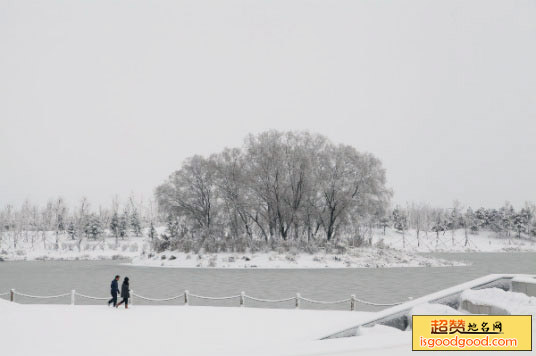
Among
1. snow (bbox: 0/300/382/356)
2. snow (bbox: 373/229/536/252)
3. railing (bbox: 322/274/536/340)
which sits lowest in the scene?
snow (bbox: 373/229/536/252)

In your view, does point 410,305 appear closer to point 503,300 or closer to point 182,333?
point 503,300

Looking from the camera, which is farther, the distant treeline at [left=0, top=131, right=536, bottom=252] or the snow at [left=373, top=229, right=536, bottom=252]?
the snow at [left=373, top=229, right=536, bottom=252]

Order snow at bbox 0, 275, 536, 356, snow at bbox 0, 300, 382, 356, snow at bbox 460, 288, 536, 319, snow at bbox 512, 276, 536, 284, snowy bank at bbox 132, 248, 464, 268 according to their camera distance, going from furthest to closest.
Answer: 1. snowy bank at bbox 132, 248, 464, 268
2. snow at bbox 512, 276, 536, 284
3. snow at bbox 0, 300, 382, 356
4. snow at bbox 460, 288, 536, 319
5. snow at bbox 0, 275, 536, 356

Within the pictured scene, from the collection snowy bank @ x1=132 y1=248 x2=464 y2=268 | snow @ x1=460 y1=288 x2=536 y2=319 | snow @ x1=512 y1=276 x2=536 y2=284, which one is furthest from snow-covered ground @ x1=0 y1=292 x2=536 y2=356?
snowy bank @ x1=132 y1=248 x2=464 y2=268

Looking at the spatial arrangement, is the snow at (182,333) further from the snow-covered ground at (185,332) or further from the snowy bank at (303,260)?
the snowy bank at (303,260)

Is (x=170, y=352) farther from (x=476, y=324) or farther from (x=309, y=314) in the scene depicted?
(x=309, y=314)

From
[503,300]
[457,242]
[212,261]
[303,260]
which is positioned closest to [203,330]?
[503,300]

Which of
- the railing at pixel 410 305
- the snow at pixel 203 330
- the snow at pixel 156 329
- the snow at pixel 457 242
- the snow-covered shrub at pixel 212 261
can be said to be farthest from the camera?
the snow at pixel 457 242

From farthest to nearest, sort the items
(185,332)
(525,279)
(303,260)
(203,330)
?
(303,260)
(203,330)
(185,332)
(525,279)

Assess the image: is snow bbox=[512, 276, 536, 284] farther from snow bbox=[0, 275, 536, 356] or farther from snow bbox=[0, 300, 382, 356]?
snow bbox=[0, 300, 382, 356]

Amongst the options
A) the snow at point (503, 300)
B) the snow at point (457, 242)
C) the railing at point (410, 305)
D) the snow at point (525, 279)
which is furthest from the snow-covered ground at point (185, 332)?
the snow at point (457, 242)

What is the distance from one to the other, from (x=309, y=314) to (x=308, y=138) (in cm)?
4478

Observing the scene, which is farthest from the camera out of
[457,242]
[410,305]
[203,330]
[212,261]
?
[457,242]

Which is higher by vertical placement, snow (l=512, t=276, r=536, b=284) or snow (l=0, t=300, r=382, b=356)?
snow (l=512, t=276, r=536, b=284)
